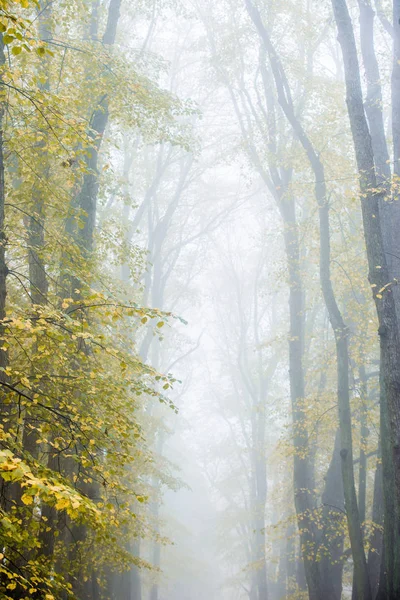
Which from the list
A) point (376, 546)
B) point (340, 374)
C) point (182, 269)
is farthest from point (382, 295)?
point (182, 269)

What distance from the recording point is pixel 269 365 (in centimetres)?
2350

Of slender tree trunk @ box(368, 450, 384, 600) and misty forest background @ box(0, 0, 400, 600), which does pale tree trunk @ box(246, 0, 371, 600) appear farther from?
slender tree trunk @ box(368, 450, 384, 600)

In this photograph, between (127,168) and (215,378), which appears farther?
(215,378)

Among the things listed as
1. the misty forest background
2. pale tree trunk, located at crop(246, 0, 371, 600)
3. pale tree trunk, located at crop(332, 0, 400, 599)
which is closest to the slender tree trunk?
the misty forest background

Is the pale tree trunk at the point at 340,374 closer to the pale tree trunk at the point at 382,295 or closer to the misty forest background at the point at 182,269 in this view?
the misty forest background at the point at 182,269

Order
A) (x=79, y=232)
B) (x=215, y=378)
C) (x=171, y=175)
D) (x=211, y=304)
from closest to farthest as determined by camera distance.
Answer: (x=79, y=232), (x=171, y=175), (x=211, y=304), (x=215, y=378)

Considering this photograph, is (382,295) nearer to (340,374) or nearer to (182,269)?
(340,374)

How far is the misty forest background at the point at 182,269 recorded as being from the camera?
5000 mm

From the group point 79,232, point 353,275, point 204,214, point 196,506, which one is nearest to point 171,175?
point 204,214

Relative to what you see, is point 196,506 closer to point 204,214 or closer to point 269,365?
point 269,365

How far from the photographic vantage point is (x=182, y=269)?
84.5 feet

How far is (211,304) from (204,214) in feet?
23.8

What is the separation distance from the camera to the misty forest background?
500 centimetres

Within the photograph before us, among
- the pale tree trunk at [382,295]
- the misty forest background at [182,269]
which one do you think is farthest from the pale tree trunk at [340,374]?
the pale tree trunk at [382,295]
